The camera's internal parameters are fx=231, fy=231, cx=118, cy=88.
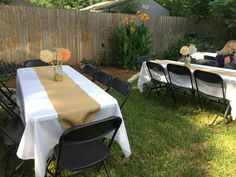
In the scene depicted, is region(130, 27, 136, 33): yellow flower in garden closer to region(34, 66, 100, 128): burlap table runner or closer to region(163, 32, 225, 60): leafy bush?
region(163, 32, 225, 60): leafy bush

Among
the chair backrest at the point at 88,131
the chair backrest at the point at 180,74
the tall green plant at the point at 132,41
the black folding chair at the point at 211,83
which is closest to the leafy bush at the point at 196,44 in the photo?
the tall green plant at the point at 132,41

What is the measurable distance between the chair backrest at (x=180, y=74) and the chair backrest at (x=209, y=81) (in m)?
0.19

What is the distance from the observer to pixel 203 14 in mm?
12016

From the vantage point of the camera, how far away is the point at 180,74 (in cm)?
457

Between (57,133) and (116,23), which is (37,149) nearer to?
(57,133)

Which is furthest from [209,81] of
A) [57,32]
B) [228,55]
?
[57,32]

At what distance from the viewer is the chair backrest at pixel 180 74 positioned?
438cm

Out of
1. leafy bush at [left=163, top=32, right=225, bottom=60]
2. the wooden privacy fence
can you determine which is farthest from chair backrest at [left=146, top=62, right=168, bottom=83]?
leafy bush at [left=163, top=32, right=225, bottom=60]

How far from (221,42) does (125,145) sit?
10630 mm

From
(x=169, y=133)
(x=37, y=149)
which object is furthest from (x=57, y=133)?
(x=169, y=133)

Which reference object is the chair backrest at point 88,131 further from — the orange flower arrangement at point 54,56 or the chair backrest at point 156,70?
the chair backrest at point 156,70

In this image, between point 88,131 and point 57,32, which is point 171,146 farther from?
point 57,32

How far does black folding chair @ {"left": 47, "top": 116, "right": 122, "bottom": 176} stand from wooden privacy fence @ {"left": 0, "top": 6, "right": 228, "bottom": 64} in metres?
5.66

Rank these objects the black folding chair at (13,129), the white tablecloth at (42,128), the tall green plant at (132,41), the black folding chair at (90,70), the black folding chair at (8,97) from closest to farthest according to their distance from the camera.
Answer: the white tablecloth at (42,128), the black folding chair at (13,129), the black folding chair at (8,97), the black folding chair at (90,70), the tall green plant at (132,41)
